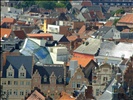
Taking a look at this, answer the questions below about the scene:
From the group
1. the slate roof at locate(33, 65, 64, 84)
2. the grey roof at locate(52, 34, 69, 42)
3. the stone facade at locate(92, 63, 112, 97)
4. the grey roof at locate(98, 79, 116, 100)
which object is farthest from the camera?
the grey roof at locate(52, 34, 69, 42)

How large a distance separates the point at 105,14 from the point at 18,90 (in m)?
69.4

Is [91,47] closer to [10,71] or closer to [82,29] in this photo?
[10,71]

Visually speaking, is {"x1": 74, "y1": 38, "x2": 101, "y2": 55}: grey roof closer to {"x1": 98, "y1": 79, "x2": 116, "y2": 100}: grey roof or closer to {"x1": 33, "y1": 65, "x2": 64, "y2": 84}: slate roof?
{"x1": 33, "y1": 65, "x2": 64, "y2": 84}: slate roof

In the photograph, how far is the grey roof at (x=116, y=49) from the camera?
55.2 meters

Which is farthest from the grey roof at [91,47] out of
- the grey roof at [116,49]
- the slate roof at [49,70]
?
the slate roof at [49,70]

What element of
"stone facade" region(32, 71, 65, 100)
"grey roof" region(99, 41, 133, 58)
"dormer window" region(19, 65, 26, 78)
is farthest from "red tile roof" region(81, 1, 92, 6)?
"stone facade" region(32, 71, 65, 100)

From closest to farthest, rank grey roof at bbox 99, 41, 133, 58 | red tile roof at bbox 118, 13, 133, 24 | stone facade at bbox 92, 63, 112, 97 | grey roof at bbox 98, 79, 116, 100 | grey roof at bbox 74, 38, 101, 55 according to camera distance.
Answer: grey roof at bbox 98, 79, 116, 100, stone facade at bbox 92, 63, 112, 97, grey roof at bbox 99, 41, 133, 58, grey roof at bbox 74, 38, 101, 55, red tile roof at bbox 118, 13, 133, 24

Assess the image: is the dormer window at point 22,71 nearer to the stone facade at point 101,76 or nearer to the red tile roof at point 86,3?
the stone facade at point 101,76

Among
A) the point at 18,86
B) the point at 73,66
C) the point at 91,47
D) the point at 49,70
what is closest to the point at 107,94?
the point at 49,70

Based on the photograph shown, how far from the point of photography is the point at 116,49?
56969 millimetres

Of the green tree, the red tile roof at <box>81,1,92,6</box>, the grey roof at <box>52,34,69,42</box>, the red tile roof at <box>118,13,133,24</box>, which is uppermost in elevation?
the red tile roof at <box>118,13,133,24</box>

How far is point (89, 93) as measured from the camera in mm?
40656

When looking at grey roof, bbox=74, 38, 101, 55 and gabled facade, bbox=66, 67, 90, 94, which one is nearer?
gabled facade, bbox=66, 67, 90, 94

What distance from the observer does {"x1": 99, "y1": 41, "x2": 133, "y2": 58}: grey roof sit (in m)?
55.2
